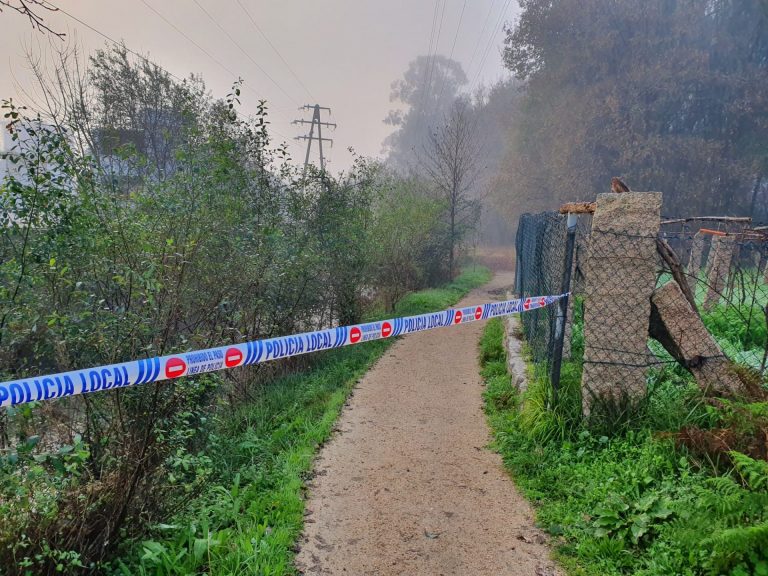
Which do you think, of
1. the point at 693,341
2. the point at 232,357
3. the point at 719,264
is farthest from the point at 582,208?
the point at 719,264

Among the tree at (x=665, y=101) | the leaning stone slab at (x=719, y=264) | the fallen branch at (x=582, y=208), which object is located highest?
the tree at (x=665, y=101)

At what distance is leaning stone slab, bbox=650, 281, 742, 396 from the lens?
417 centimetres

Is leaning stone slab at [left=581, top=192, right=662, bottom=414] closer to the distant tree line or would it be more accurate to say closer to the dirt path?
the dirt path

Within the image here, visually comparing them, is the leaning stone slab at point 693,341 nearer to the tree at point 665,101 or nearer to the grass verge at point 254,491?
the grass verge at point 254,491

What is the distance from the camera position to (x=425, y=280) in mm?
16219

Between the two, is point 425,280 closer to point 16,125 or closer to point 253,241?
point 253,241

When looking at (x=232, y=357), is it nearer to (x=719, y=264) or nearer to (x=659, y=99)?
(x=719, y=264)

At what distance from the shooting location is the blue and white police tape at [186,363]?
2.33 m

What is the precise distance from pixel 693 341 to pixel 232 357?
13.2ft

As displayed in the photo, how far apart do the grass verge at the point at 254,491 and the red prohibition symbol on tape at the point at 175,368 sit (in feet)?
3.38

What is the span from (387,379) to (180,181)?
3967 millimetres

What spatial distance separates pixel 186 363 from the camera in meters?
2.92

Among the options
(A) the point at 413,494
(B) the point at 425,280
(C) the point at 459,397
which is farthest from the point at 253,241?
(B) the point at 425,280

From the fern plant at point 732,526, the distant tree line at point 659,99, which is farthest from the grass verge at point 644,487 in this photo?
the distant tree line at point 659,99
